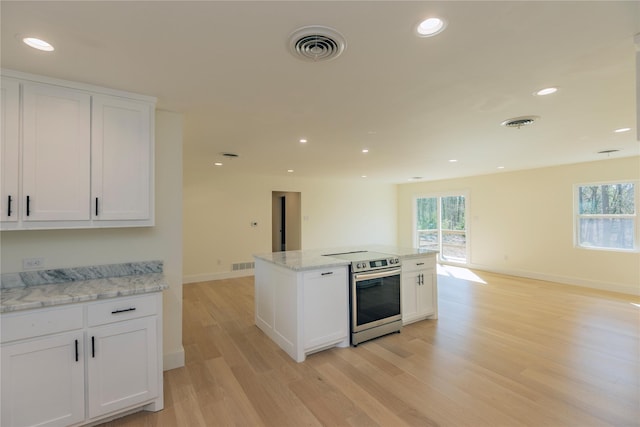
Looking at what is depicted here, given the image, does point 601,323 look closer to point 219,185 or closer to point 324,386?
point 324,386

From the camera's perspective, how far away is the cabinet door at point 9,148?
184cm

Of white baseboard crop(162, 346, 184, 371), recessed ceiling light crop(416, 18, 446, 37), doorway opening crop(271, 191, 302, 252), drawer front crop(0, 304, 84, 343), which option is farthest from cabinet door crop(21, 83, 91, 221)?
doorway opening crop(271, 191, 302, 252)

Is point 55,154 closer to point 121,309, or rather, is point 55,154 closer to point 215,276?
point 121,309

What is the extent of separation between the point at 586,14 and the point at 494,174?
608 centimetres

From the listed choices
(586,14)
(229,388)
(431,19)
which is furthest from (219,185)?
(586,14)

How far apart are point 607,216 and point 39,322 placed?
7841mm

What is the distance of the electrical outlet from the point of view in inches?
83.3

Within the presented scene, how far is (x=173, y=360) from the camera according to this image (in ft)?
8.70

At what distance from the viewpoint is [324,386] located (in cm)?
235

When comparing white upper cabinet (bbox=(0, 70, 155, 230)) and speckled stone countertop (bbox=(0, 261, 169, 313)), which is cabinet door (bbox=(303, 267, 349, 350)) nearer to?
speckled stone countertop (bbox=(0, 261, 169, 313))

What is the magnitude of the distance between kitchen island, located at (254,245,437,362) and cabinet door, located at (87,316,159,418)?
123cm

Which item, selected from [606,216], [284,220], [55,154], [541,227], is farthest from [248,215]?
[606,216]

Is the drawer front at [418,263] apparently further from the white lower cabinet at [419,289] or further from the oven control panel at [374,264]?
the oven control panel at [374,264]

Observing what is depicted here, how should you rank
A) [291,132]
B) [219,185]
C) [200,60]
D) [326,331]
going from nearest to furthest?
[200,60], [326,331], [291,132], [219,185]
